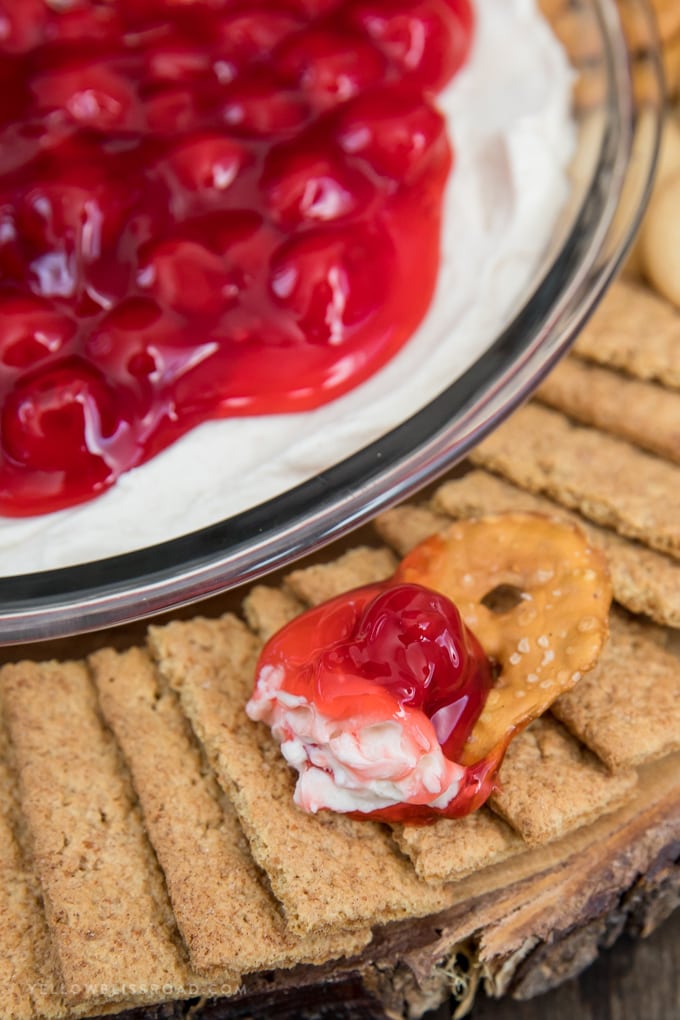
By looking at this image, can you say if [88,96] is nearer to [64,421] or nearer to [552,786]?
[64,421]

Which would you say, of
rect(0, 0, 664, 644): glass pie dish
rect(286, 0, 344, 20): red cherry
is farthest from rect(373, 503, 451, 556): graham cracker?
rect(286, 0, 344, 20): red cherry

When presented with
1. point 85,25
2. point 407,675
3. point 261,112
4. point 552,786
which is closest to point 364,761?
point 407,675

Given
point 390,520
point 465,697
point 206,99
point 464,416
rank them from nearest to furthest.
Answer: point 465,697 → point 464,416 → point 390,520 → point 206,99

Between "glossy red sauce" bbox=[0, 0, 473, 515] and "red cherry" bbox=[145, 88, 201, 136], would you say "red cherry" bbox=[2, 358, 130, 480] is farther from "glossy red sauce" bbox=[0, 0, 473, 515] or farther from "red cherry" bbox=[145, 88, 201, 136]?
"red cherry" bbox=[145, 88, 201, 136]

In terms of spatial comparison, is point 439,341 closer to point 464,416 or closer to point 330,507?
point 464,416

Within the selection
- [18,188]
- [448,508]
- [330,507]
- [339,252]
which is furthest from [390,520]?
[18,188]

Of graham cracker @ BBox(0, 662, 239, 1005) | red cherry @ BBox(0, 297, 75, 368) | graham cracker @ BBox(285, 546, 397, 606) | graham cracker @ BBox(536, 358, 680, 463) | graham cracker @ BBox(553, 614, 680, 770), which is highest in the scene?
graham cracker @ BBox(536, 358, 680, 463)

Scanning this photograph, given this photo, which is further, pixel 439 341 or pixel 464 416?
pixel 439 341

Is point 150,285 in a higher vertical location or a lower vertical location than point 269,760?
higher
